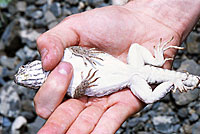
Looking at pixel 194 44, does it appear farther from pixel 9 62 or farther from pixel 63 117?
pixel 9 62

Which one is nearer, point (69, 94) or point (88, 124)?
point (88, 124)

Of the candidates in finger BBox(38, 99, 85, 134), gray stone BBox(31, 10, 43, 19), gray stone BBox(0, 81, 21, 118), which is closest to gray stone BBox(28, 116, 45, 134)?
gray stone BBox(0, 81, 21, 118)

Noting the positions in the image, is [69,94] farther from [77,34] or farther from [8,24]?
[8,24]

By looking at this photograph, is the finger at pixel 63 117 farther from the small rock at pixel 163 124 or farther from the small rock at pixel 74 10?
the small rock at pixel 74 10

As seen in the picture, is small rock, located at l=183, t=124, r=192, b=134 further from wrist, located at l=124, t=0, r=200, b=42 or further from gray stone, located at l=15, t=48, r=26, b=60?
gray stone, located at l=15, t=48, r=26, b=60

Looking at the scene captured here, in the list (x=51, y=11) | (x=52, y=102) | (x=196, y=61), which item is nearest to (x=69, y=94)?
(x=52, y=102)

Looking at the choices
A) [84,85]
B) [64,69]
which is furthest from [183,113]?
[64,69]
